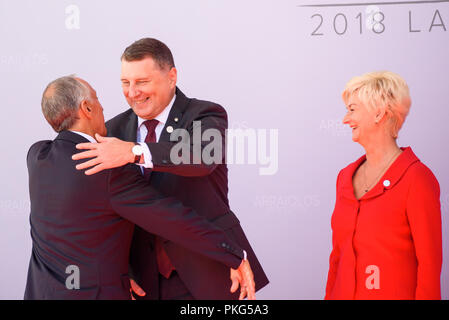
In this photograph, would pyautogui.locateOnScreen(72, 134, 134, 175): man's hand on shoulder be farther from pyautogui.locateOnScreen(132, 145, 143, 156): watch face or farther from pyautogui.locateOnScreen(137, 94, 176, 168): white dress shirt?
pyautogui.locateOnScreen(137, 94, 176, 168): white dress shirt

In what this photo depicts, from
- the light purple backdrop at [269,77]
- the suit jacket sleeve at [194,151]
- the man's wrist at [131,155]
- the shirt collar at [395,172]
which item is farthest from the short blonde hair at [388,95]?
the light purple backdrop at [269,77]

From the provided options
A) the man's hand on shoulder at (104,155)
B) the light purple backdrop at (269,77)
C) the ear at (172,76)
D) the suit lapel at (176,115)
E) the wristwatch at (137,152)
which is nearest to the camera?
the man's hand on shoulder at (104,155)

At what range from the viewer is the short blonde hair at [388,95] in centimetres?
228

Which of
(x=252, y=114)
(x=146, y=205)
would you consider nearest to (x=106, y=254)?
(x=146, y=205)

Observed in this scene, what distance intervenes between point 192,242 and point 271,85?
1.84 metres

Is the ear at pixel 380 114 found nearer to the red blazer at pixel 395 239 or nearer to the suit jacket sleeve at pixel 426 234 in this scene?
the red blazer at pixel 395 239

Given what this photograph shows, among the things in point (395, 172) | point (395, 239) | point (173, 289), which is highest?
point (395, 172)

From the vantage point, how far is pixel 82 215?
2.04 metres

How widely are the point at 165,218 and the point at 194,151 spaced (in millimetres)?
280

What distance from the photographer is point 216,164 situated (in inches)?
89.4

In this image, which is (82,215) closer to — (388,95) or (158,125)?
(158,125)

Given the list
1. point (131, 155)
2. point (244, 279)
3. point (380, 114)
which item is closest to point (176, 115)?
point (131, 155)

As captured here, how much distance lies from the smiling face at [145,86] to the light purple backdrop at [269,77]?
4.36 ft
